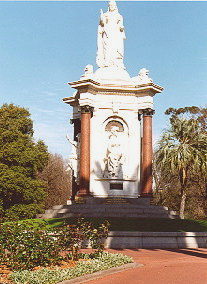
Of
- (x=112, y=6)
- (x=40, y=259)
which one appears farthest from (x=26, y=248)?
(x=112, y=6)

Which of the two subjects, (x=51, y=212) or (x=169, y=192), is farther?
(x=169, y=192)

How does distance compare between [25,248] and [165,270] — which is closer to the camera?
[25,248]

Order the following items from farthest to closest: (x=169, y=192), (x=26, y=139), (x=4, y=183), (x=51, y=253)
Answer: (x=169, y=192), (x=26, y=139), (x=4, y=183), (x=51, y=253)

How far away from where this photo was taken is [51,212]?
26.3 m

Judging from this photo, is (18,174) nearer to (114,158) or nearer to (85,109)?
(85,109)

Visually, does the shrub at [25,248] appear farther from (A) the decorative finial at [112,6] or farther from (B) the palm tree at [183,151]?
(A) the decorative finial at [112,6]

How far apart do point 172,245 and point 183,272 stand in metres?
6.74

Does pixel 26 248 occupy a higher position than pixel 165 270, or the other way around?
pixel 26 248

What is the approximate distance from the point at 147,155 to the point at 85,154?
4.49 meters

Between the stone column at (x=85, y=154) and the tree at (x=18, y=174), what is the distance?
26.9ft

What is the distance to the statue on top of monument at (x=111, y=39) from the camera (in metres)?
30.9

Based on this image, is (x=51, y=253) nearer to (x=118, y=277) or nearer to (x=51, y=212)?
(x=118, y=277)

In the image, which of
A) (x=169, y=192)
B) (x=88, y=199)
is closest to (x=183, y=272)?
(x=88, y=199)

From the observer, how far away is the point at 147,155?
93.3 ft
